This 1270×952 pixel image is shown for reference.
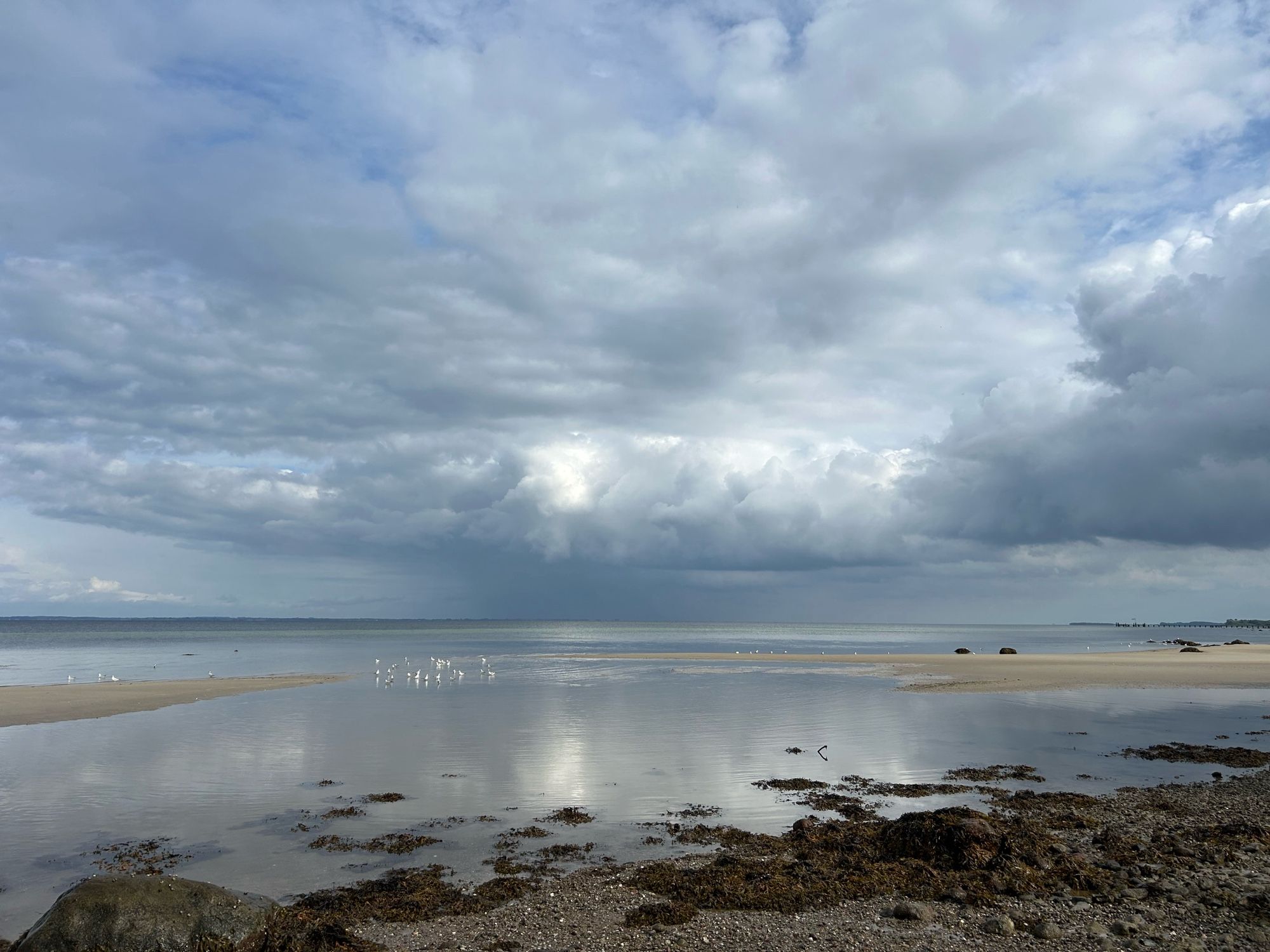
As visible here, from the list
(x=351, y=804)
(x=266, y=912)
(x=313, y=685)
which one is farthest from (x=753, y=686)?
(x=266, y=912)

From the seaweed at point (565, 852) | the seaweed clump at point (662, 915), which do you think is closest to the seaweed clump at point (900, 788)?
the seaweed at point (565, 852)

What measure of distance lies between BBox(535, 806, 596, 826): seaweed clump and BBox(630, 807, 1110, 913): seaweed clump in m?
3.52

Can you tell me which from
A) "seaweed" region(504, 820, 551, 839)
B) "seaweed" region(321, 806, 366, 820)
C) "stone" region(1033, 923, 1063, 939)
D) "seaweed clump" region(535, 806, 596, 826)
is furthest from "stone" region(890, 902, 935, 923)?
"seaweed" region(321, 806, 366, 820)

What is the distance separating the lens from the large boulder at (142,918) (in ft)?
29.4

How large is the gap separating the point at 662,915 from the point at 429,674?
47579 mm

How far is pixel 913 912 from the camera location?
35.0ft

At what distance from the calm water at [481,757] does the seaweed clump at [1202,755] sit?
3.36ft

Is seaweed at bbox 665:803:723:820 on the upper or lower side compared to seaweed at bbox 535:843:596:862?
lower

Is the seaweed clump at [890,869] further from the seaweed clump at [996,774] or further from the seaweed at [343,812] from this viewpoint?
the seaweed at [343,812]

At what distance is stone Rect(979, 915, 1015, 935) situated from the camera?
10102 mm

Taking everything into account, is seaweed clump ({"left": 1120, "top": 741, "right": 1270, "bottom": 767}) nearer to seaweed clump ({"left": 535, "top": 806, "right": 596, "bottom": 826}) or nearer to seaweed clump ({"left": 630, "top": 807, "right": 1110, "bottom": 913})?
seaweed clump ({"left": 630, "top": 807, "right": 1110, "bottom": 913})

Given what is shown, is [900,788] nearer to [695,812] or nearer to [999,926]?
[695,812]

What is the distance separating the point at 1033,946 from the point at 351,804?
14161mm

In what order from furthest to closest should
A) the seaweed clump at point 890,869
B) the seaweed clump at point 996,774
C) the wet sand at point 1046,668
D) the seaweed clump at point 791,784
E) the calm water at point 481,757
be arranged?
the wet sand at point 1046,668 → the seaweed clump at point 996,774 → the seaweed clump at point 791,784 → the calm water at point 481,757 → the seaweed clump at point 890,869
